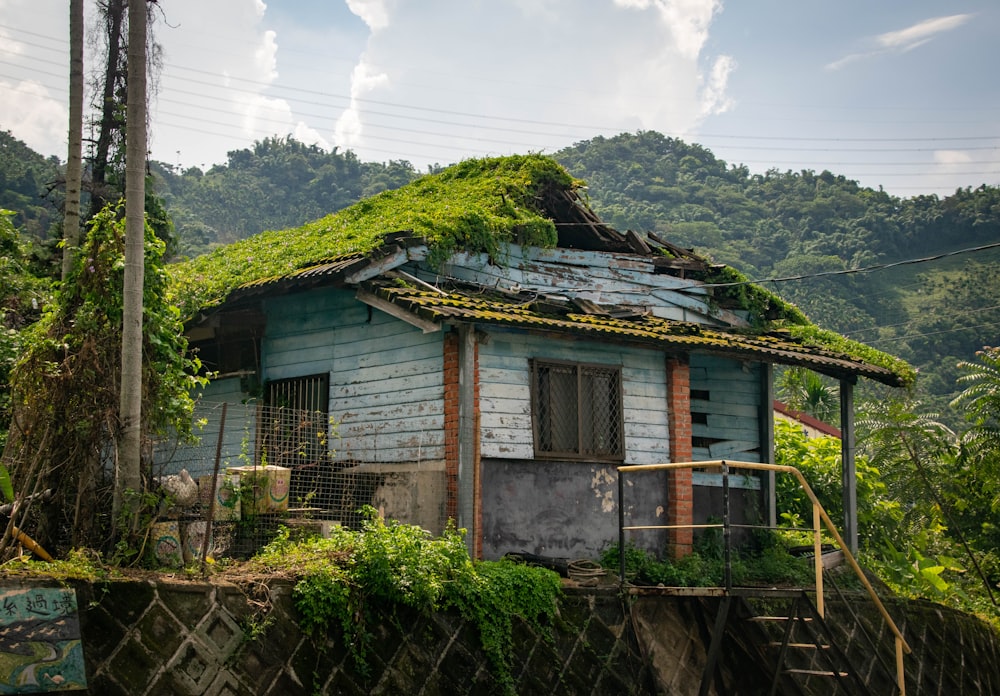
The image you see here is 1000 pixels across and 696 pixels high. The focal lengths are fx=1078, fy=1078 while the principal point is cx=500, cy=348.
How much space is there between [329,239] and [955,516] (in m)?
18.8

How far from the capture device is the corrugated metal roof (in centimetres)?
1234

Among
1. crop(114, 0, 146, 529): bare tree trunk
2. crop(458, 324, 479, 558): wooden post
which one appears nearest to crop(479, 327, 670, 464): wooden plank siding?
crop(458, 324, 479, 558): wooden post

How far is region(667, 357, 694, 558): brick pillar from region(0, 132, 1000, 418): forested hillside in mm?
38565

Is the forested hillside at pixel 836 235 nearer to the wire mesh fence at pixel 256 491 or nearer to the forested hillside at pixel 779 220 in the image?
the forested hillside at pixel 779 220

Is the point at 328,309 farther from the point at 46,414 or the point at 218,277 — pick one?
the point at 46,414

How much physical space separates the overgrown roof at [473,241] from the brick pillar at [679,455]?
0.79 metres

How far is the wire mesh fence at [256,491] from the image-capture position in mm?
9680

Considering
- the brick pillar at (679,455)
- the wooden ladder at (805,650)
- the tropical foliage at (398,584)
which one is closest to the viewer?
the tropical foliage at (398,584)

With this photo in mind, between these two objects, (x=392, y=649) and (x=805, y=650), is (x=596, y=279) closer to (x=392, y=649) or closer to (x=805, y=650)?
(x=805, y=650)

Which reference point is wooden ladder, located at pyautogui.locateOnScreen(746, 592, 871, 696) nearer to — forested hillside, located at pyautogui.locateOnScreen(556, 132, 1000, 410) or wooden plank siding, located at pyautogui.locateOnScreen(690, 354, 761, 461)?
wooden plank siding, located at pyautogui.locateOnScreen(690, 354, 761, 461)

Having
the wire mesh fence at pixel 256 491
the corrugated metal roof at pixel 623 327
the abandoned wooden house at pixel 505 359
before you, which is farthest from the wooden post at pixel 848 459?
the wire mesh fence at pixel 256 491

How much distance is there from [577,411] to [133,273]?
614 centimetres

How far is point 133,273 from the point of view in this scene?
31.0 feet

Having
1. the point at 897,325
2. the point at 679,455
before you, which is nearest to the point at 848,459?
the point at 679,455
